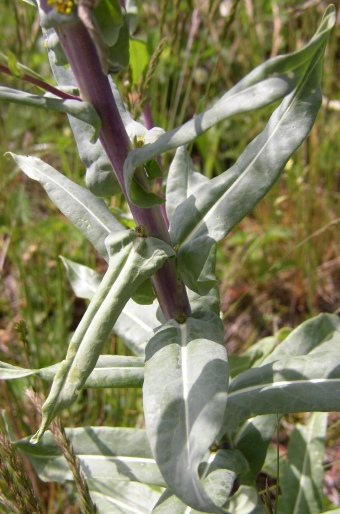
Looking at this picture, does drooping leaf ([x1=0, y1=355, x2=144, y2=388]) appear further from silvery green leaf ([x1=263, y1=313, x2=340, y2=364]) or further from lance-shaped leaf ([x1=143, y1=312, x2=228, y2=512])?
silvery green leaf ([x1=263, y1=313, x2=340, y2=364])

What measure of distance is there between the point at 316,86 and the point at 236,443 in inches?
41.4

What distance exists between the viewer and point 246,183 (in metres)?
1.33

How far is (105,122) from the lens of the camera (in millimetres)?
1141

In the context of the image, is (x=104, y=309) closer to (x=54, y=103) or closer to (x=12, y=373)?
(x=12, y=373)

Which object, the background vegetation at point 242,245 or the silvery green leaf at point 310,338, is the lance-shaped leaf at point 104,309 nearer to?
the silvery green leaf at point 310,338

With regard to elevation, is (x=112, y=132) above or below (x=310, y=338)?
above

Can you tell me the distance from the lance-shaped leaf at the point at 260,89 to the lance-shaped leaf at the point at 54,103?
0.15 m

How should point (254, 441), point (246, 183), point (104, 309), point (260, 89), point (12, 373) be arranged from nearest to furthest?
point (260, 89)
point (104, 309)
point (12, 373)
point (246, 183)
point (254, 441)

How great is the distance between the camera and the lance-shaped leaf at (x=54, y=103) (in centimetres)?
104

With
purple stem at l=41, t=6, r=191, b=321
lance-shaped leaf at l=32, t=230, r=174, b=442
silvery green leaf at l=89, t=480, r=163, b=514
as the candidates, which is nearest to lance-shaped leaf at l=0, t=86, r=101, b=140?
purple stem at l=41, t=6, r=191, b=321

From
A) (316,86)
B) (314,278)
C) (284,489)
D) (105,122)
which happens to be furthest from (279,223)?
(105,122)

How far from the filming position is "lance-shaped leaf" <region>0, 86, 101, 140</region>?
1.04 m

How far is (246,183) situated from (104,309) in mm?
504

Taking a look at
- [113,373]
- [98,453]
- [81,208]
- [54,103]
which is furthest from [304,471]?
[54,103]
